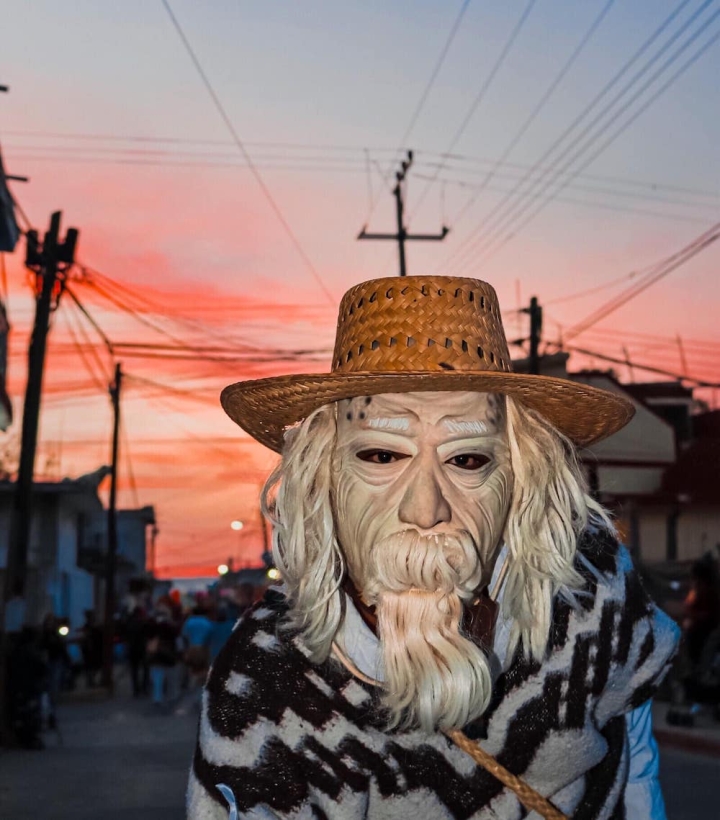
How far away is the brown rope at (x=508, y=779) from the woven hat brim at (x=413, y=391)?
812 millimetres

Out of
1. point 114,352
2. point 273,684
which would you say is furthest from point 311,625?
point 114,352

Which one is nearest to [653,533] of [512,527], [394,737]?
[512,527]

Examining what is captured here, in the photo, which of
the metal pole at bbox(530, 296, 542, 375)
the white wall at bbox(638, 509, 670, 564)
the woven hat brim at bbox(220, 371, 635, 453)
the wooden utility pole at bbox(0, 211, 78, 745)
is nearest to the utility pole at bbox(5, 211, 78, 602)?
the wooden utility pole at bbox(0, 211, 78, 745)

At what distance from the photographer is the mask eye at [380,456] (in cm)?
305

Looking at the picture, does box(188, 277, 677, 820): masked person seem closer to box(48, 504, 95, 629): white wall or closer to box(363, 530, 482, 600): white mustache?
box(363, 530, 482, 600): white mustache

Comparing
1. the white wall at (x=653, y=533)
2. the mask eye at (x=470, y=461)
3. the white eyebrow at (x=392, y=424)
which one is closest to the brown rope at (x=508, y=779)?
the mask eye at (x=470, y=461)

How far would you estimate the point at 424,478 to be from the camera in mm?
2951

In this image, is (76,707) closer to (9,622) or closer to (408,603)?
(9,622)

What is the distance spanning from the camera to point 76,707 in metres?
25.3

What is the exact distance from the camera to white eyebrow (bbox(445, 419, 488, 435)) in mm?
3062

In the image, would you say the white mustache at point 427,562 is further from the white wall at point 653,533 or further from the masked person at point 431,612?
the white wall at point 653,533

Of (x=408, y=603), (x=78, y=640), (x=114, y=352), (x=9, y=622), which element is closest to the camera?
(x=408, y=603)

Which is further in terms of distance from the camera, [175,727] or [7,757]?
[175,727]

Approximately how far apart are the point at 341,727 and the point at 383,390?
80cm
